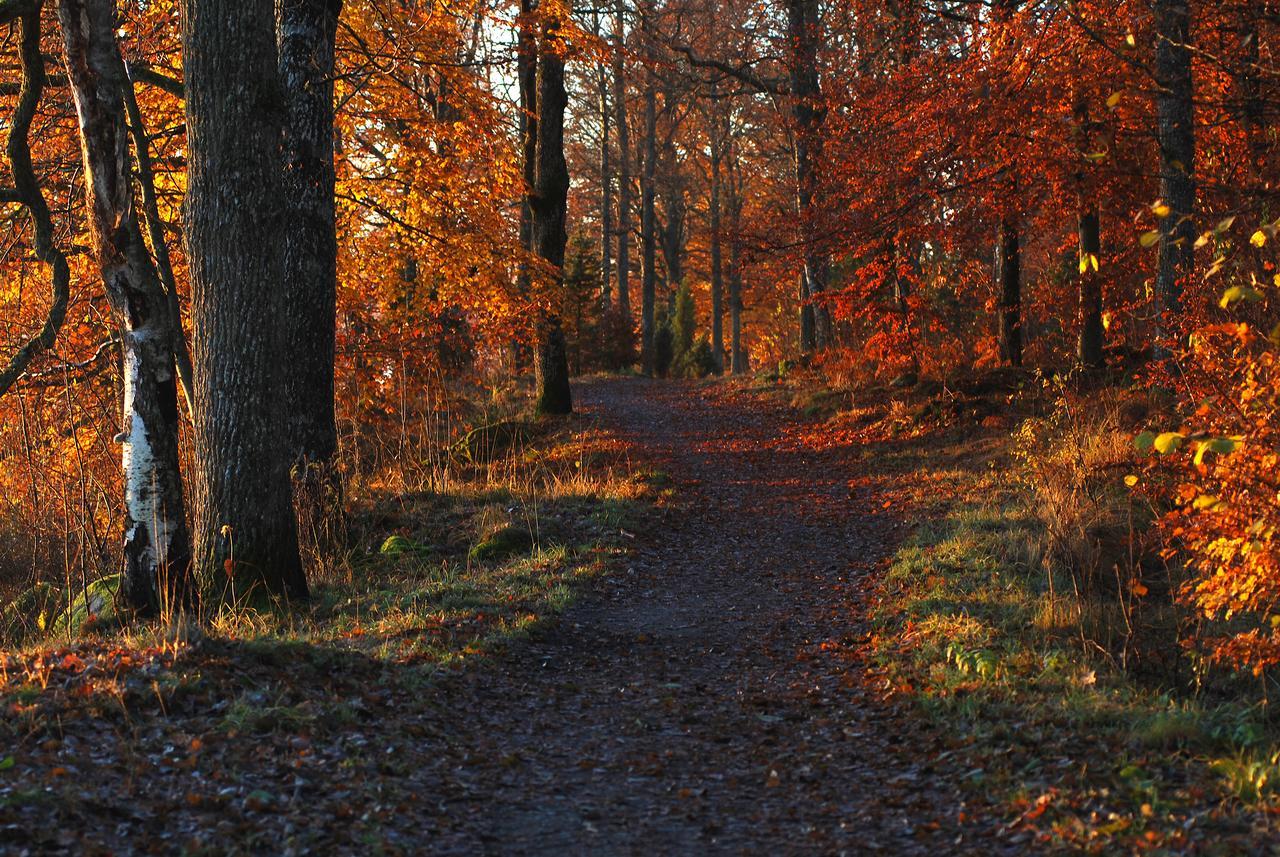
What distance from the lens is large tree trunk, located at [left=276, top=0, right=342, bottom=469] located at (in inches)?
379

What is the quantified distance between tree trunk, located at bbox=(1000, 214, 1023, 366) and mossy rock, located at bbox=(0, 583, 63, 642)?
12.4 m

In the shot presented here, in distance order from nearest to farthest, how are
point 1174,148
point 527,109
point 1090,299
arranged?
1. point 1174,148
2. point 1090,299
3. point 527,109

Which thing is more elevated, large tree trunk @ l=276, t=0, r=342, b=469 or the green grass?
large tree trunk @ l=276, t=0, r=342, b=469

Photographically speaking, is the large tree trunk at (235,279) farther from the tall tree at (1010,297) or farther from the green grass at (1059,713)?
the tall tree at (1010,297)

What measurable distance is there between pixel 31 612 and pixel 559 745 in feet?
20.8

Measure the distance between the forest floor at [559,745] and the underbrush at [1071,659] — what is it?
1.4 inches

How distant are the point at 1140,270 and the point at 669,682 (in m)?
10.8

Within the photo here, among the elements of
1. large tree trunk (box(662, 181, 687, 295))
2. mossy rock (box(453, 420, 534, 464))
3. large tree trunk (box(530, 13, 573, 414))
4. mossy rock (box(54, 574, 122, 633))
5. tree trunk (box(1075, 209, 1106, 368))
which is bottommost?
mossy rock (box(54, 574, 122, 633))

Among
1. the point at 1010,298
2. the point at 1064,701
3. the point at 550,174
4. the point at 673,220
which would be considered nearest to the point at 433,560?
the point at 1064,701

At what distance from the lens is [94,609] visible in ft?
25.2

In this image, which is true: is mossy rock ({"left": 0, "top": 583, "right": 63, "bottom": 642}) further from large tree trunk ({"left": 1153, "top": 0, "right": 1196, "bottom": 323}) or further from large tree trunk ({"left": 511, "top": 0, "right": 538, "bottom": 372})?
large tree trunk ({"left": 1153, "top": 0, "right": 1196, "bottom": 323})

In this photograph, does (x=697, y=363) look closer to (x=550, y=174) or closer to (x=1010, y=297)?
(x=550, y=174)

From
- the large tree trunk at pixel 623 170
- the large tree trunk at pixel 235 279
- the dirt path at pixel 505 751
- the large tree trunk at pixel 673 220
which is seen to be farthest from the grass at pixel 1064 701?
the large tree trunk at pixel 673 220

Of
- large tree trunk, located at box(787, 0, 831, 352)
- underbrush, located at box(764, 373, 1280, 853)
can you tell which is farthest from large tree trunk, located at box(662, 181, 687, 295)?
underbrush, located at box(764, 373, 1280, 853)
